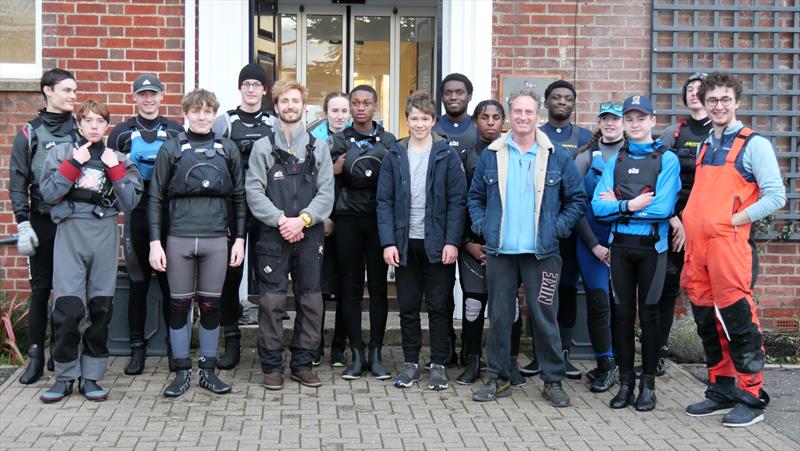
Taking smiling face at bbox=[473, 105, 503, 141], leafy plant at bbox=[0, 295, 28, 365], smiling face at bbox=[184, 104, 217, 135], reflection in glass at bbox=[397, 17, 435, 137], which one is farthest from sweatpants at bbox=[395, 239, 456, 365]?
reflection in glass at bbox=[397, 17, 435, 137]

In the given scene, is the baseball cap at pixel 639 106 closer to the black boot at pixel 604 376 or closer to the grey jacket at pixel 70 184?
the black boot at pixel 604 376

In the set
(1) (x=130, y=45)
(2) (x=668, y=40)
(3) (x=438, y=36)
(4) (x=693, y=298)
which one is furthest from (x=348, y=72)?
(4) (x=693, y=298)

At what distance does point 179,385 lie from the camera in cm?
622

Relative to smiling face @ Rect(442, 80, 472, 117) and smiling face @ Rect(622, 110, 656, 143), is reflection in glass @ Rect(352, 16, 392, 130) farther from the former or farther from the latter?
smiling face @ Rect(622, 110, 656, 143)

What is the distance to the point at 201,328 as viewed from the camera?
631 cm

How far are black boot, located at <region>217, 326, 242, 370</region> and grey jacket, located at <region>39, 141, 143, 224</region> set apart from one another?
4.59 feet

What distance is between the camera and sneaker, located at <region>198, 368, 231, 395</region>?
627 cm

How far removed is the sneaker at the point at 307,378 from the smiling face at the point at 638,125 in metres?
2.71

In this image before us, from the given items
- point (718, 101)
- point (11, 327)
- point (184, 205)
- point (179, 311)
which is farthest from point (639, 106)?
point (11, 327)

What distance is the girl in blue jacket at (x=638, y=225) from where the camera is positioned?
5.96 metres

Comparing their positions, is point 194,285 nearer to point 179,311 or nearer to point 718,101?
point 179,311

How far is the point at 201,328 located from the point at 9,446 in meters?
1.49

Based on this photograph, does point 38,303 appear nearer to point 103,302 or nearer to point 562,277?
point 103,302

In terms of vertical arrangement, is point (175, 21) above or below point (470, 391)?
above
